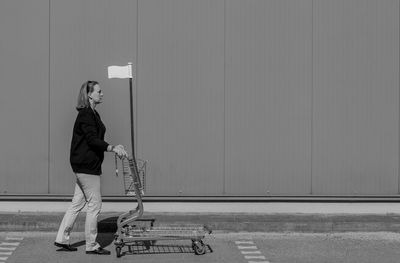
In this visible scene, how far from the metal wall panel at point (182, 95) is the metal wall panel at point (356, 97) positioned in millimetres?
1332

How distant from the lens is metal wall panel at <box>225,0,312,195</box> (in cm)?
1228

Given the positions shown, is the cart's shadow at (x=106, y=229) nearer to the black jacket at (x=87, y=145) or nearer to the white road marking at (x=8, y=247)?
the white road marking at (x=8, y=247)

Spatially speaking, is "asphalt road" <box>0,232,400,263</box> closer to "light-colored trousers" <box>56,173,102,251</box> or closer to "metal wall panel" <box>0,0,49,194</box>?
"light-colored trousers" <box>56,173,102,251</box>

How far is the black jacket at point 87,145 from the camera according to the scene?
1002 centimetres

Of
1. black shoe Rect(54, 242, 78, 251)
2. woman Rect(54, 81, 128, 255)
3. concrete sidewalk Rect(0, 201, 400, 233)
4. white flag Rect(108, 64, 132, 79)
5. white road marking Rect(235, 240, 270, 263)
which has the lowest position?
white road marking Rect(235, 240, 270, 263)

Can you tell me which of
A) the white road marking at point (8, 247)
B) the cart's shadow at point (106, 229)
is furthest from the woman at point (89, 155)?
the cart's shadow at point (106, 229)

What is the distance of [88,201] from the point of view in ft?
33.0

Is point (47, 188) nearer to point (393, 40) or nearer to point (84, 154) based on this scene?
point (84, 154)

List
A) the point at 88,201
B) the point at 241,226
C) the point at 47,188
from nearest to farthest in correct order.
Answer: the point at 88,201 < the point at 241,226 < the point at 47,188

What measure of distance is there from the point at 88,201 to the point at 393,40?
4.86 m

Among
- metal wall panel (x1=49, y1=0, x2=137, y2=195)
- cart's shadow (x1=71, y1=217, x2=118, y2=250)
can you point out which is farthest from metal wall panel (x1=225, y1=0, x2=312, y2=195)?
cart's shadow (x1=71, y1=217, x2=118, y2=250)

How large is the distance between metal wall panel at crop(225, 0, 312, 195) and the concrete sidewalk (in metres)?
0.27

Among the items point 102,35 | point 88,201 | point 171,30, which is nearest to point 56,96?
point 102,35

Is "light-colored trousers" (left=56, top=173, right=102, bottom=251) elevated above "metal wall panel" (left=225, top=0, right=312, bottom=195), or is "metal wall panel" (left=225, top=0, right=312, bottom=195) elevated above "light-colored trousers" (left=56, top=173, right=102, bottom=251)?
"metal wall panel" (left=225, top=0, right=312, bottom=195)
